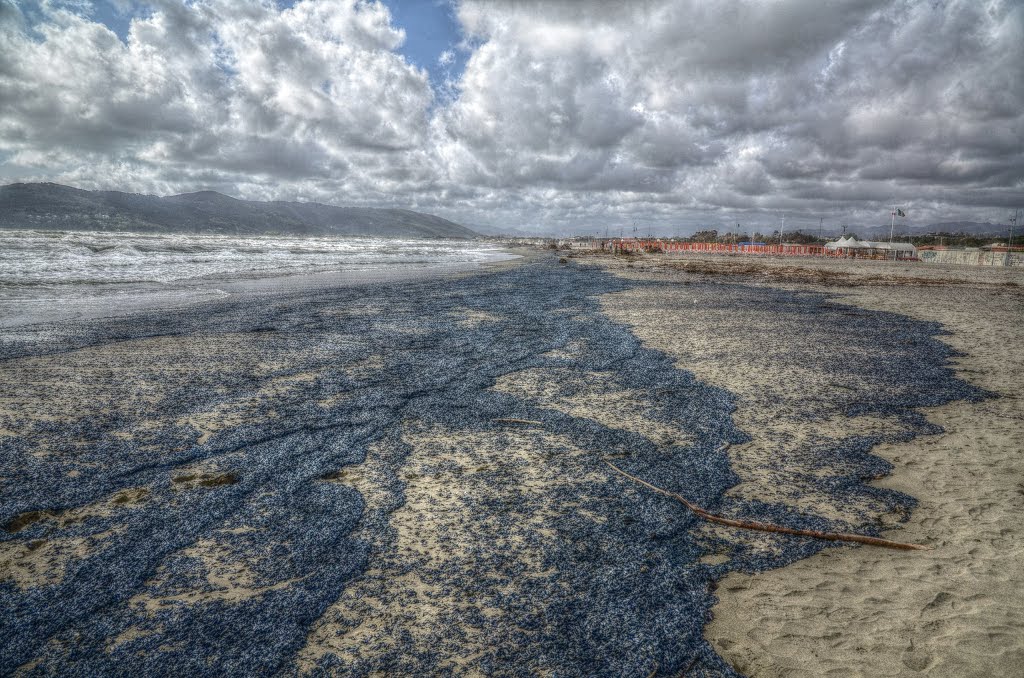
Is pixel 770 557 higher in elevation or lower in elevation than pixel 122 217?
lower

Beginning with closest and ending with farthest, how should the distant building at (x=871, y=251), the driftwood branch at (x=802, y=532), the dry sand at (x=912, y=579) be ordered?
1. the dry sand at (x=912, y=579)
2. the driftwood branch at (x=802, y=532)
3. the distant building at (x=871, y=251)

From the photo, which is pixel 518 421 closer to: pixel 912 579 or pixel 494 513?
pixel 494 513

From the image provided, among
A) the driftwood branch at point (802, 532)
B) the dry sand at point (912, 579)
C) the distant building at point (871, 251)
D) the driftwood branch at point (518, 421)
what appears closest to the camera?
the dry sand at point (912, 579)

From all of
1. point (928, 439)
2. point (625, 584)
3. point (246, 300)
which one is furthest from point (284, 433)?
point (246, 300)

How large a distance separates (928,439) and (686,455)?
8.13 feet

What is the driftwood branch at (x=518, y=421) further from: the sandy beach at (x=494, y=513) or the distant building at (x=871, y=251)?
the distant building at (x=871, y=251)

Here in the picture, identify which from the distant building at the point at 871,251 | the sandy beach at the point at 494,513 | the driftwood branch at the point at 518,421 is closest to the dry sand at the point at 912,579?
the sandy beach at the point at 494,513

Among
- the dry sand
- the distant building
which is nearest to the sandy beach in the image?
the dry sand

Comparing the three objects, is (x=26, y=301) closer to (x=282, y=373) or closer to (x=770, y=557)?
(x=282, y=373)

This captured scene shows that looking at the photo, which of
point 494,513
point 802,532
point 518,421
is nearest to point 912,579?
point 802,532

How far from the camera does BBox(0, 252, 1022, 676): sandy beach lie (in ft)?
7.05

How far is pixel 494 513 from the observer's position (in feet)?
10.4

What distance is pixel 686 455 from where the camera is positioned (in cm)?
409

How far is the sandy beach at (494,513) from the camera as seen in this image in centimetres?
215
